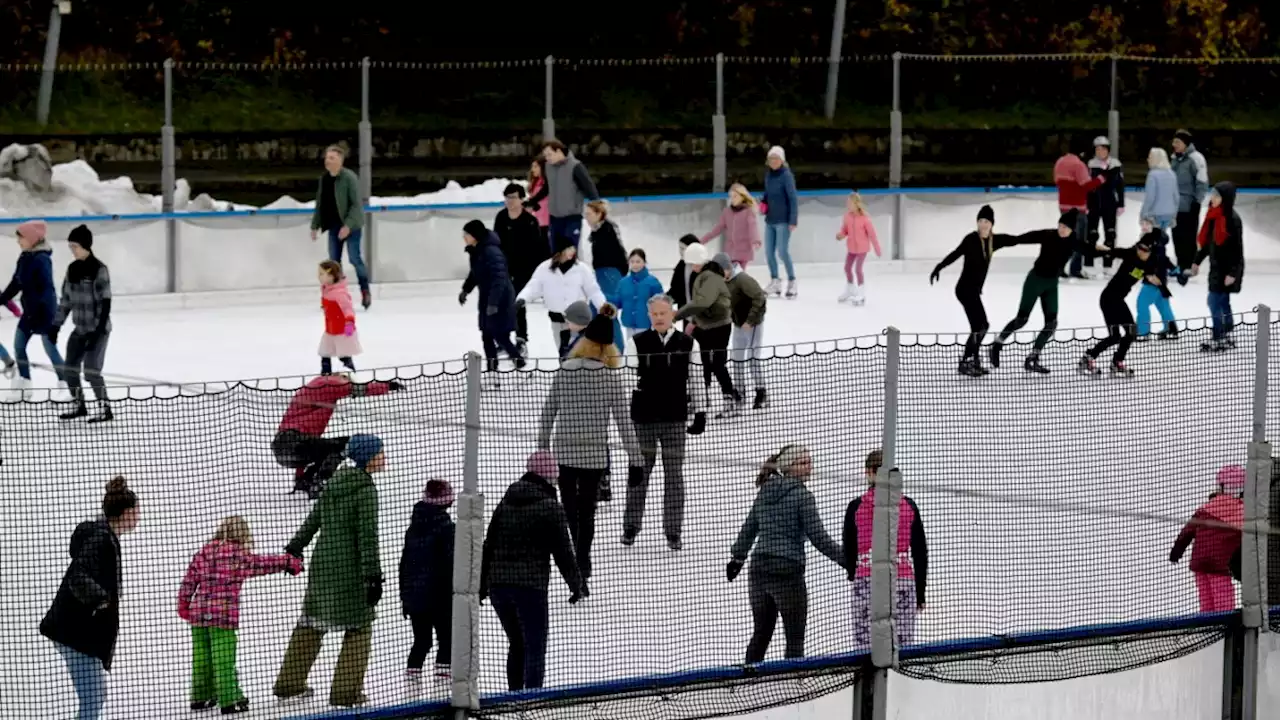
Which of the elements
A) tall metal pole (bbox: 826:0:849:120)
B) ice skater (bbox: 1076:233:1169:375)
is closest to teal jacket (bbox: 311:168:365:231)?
ice skater (bbox: 1076:233:1169:375)

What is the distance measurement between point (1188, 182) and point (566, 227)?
6.11 meters

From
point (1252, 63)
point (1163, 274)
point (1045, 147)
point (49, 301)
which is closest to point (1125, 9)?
point (1252, 63)

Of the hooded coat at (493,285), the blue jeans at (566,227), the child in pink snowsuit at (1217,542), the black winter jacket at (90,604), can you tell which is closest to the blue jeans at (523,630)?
the black winter jacket at (90,604)

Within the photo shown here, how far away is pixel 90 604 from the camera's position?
856 centimetres

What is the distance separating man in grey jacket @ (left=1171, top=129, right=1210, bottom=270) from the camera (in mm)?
21234

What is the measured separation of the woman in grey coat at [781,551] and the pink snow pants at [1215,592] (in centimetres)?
181

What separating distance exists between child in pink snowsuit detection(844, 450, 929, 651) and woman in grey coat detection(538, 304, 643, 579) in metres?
0.93

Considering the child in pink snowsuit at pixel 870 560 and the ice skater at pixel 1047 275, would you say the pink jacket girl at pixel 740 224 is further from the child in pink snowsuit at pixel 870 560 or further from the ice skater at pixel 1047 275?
the child in pink snowsuit at pixel 870 560

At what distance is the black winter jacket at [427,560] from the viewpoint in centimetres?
887

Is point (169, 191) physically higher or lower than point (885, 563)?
higher

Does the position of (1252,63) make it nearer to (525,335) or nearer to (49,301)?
(525,335)

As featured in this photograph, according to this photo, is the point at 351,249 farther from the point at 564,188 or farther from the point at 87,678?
the point at 87,678

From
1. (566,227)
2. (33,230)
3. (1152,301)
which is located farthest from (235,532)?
(566,227)

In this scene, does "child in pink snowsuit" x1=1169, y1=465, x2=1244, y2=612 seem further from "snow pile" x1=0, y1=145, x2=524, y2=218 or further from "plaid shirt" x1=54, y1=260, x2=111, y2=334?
"snow pile" x1=0, y1=145, x2=524, y2=218
